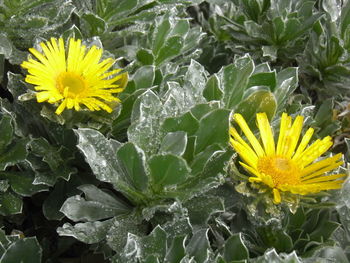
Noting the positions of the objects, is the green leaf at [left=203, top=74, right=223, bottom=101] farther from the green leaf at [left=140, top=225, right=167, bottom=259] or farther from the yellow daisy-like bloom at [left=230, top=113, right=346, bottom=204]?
the green leaf at [left=140, top=225, right=167, bottom=259]

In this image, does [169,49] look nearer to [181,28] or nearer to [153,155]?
[181,28]

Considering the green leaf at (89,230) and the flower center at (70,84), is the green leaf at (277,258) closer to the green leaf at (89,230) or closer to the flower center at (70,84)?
the green leaf at (89,230)

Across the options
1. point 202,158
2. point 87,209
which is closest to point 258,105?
point 202,158

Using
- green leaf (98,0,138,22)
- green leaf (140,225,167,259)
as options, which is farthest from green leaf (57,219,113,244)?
green leaf (98,0,138,22)

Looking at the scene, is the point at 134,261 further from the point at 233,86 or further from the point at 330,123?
the point at 330,123

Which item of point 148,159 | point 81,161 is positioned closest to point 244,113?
point 148,159
